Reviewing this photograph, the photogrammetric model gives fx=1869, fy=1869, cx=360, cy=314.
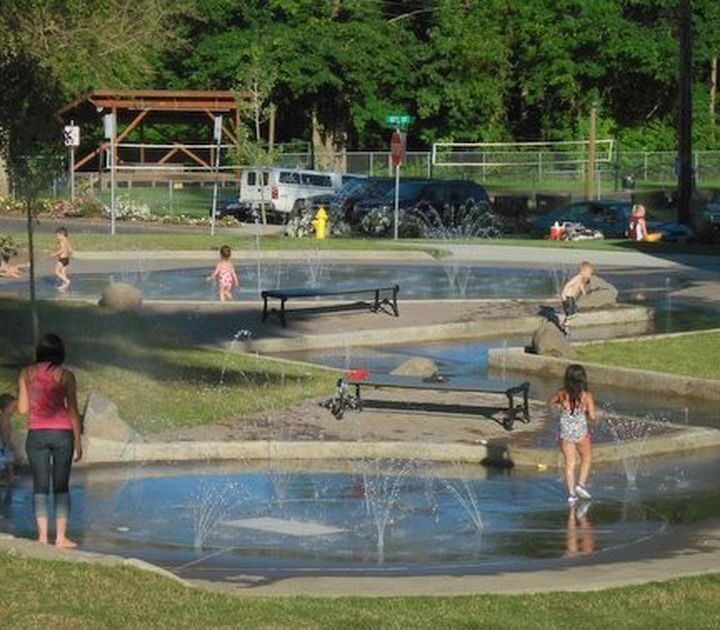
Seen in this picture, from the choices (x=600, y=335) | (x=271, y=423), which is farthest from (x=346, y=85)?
(x=271, y=423)

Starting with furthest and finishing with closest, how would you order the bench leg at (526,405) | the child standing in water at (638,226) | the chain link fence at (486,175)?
the chain link fence at (486,175)
the child standing in water at (638,226)
the bench leg at (526,405)

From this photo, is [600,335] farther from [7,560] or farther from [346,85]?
[346,85]

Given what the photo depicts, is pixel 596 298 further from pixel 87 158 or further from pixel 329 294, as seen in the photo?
pixel 87 158

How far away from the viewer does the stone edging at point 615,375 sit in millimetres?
21453

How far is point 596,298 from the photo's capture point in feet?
96.8

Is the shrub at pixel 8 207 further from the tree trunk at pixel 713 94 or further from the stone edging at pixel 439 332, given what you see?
the tree trunk at pixel 713 94

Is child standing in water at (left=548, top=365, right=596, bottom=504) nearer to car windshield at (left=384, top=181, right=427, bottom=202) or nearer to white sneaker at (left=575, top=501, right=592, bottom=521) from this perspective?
white sneaker at (left=575, top=501, right=592, bottom=521)

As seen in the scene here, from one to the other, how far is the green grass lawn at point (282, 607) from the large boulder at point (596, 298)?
18.6 m

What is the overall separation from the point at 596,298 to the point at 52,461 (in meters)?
18.2

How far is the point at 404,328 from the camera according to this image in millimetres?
26828

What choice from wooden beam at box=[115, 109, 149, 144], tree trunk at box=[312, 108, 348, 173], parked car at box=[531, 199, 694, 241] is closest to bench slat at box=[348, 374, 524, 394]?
parked car at box=[531, 199, 694, 241]

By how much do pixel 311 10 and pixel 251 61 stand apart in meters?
4.30

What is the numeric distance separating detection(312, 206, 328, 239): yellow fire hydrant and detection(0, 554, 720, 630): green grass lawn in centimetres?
3994

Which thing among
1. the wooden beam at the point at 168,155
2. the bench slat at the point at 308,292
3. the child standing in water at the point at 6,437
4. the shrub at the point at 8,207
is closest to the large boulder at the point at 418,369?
the bench slat at the point at 308,292
